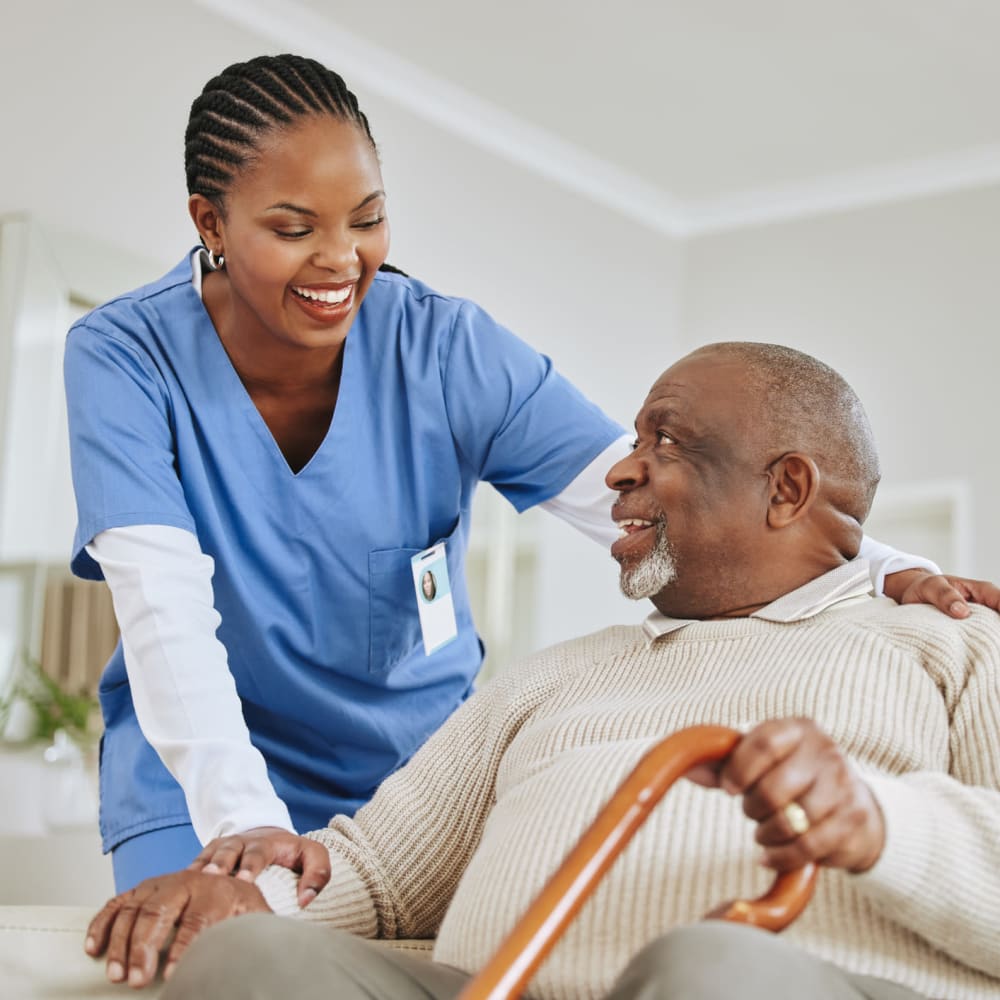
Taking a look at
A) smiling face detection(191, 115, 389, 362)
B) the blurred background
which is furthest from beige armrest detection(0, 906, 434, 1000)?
the blurred background

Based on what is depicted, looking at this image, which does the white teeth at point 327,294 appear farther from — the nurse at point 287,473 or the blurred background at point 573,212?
the blurred background at point 573,212

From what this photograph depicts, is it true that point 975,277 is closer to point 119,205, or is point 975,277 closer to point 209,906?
point 119,205

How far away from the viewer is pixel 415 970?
3.53 ft

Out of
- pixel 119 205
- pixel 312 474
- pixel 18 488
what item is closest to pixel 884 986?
pixel 312 474

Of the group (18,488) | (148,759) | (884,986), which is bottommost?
(18,488)

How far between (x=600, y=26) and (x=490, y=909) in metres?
3.58

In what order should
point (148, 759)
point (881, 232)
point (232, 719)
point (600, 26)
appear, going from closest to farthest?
point (232, 719) < point (148, 759) < point (600, 26) < point (881, 232)

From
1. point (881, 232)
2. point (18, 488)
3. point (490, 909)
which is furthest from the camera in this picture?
point (881, 232)

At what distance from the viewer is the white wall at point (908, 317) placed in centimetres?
497

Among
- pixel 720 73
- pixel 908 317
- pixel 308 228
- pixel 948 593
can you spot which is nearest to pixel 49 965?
pixel 308 228

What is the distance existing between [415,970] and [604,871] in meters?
0.28

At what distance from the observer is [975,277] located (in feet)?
16.6

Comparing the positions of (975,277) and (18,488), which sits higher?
(975,277)

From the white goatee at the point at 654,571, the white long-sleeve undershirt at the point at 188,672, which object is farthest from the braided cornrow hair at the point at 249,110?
the white goatee at the point at 654,571
